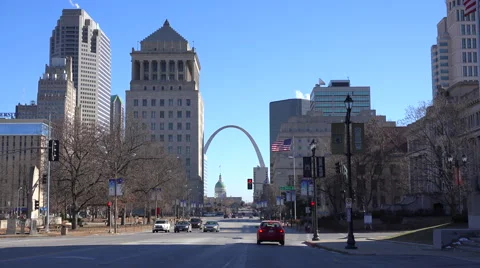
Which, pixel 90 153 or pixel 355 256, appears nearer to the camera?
pixel 355 256

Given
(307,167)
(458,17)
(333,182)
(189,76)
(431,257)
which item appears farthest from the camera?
(189,76)

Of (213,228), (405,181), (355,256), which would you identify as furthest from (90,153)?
(355,256)

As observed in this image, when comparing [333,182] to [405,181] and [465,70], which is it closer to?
[405,181]

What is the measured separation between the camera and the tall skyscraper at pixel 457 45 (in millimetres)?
167875

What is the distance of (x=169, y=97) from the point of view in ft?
583

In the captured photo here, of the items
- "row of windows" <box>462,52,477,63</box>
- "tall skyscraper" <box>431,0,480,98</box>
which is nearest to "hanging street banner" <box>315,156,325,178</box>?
"tall skyscraper" <box>431,0,480,98</box>

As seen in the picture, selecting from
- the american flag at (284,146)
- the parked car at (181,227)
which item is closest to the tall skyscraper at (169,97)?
the american flag at (284,146)

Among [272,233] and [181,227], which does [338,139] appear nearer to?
[272,233]

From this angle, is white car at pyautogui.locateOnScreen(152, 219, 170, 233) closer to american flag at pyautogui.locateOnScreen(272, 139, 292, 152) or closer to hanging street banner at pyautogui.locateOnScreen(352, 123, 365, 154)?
american flag at pyautogui.locateOnScreen(272, 139, 292, 152)

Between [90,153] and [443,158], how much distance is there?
39262 mm

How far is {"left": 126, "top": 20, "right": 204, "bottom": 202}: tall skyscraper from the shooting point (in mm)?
176625

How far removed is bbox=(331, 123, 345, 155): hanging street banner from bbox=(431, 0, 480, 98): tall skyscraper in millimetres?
133929

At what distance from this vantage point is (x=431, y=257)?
27469 millimetres

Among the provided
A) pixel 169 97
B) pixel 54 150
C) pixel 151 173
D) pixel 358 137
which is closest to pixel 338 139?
pixel 358 137
